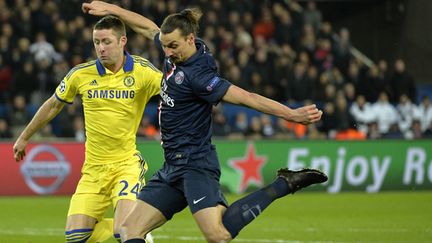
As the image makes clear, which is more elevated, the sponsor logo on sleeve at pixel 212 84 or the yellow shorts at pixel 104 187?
the sponsor logo on sleeve at pixel 212 84

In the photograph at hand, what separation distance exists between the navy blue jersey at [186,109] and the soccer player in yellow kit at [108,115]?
945mm

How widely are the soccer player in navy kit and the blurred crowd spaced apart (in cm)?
1119

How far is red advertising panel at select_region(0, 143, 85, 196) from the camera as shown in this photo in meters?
17.2

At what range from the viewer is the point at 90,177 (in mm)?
8398

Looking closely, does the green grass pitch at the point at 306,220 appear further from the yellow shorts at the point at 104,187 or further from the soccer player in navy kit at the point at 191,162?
the soccer player in navy kit at the point at 191,162

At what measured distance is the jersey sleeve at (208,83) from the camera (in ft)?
23.1

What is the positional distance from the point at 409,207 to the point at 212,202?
29.6 ft

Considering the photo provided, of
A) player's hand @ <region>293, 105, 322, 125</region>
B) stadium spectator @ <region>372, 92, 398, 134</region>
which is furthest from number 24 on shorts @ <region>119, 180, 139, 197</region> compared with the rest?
stadium spectator @ <region>372, 92, 398, 134</region>

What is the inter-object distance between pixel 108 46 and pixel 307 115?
235 cm

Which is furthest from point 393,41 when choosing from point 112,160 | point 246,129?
point 112,160

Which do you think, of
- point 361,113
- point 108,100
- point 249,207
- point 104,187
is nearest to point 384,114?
point 361,113

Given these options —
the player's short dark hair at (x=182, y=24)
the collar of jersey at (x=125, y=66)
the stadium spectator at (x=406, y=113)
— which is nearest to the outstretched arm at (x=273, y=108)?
the player's short dark hair at (x=182, y=24)

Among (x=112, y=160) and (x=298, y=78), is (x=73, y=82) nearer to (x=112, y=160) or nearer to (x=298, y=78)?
(x=112, y=160)

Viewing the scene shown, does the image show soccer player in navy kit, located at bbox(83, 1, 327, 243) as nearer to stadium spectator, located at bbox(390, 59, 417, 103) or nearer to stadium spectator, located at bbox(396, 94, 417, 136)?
stadium spectator, located at bbox(396, 94, 417, 136)
